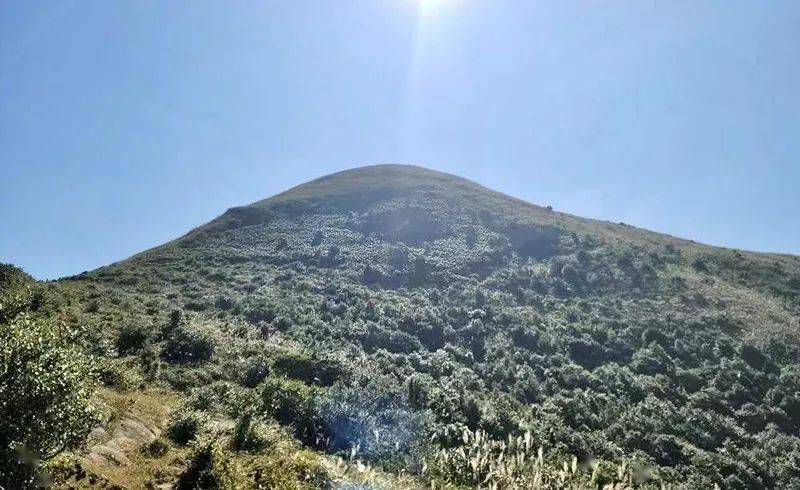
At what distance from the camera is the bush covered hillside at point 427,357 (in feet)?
51.8

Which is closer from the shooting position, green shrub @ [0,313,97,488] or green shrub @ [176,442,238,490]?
green shrub @ [0,313,97,488]

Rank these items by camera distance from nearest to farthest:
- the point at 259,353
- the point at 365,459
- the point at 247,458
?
1. the point at 247,458
2. the point at 365,459
3. the point at 259,353

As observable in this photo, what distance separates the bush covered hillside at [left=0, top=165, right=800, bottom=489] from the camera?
Answer: 15789mm

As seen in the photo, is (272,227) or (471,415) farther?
(272,227)

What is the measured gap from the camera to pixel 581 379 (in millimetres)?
32938

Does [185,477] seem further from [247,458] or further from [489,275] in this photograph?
[489,275]

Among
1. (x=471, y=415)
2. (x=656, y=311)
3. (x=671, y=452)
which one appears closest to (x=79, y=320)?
(x=471, y=415)

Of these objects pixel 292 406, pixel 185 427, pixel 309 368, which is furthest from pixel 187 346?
pixel 185 427

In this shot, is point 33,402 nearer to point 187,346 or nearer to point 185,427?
point 185,427

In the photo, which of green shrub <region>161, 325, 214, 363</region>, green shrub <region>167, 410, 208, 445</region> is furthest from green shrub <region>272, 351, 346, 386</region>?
green shrub <region>167, 410, 208, 445</region>

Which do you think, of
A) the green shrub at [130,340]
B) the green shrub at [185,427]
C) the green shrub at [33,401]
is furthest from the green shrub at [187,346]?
the green shrub at [33,401]

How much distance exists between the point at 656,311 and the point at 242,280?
31749 millimetres

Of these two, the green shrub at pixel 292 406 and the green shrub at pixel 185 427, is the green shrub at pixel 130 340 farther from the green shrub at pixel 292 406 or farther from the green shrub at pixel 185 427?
the green shrub at pixel 185 427

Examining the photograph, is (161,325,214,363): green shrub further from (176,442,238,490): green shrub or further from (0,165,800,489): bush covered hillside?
(176,442,238,490): green shrub
